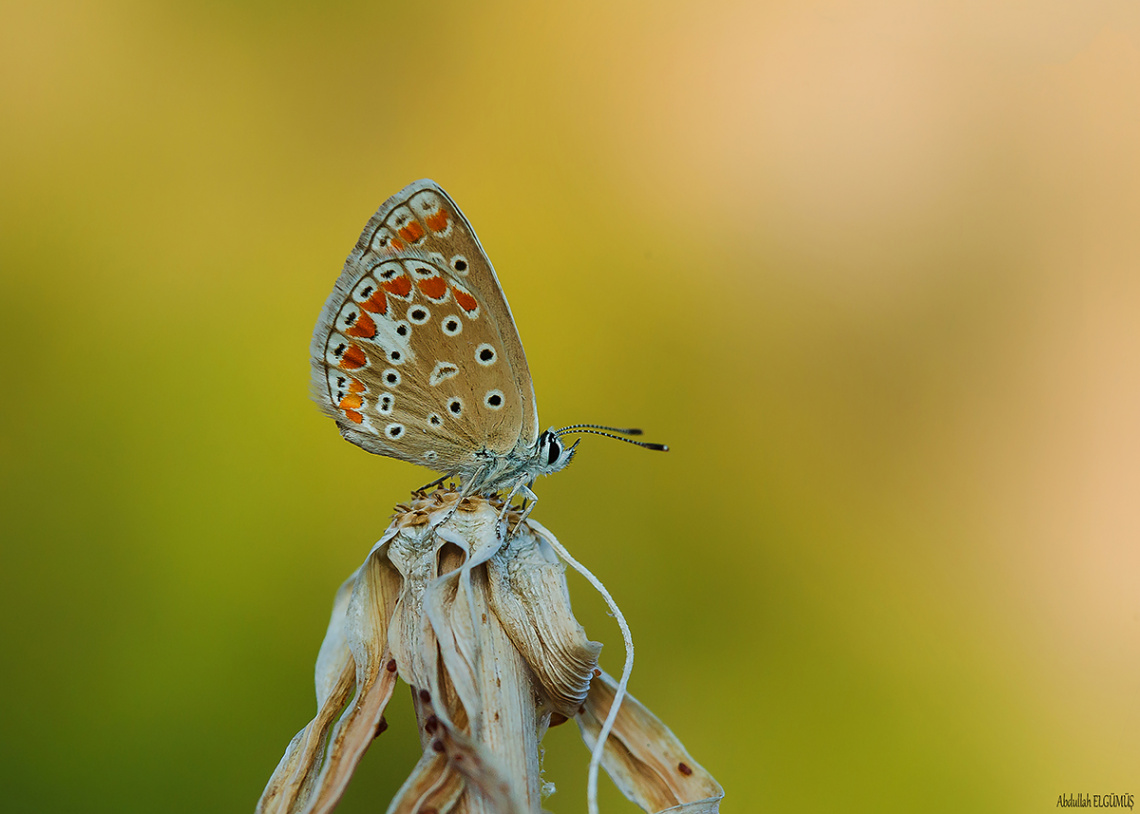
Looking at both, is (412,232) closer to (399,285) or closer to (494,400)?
(399,285)

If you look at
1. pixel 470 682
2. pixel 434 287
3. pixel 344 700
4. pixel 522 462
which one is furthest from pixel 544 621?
pixel 434 287

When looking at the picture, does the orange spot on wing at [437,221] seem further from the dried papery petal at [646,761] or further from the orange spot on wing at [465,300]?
the dried papery petal at [646,761]

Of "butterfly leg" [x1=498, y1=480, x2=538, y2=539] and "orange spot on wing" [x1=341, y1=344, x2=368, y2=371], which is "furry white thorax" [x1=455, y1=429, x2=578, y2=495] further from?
"orange spot on wing" [x1=341, y1=344, x2=368, y2=371]

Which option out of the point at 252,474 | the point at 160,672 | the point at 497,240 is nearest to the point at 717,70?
the point at 497,240

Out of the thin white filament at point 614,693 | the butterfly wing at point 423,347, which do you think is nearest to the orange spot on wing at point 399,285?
the butterfly wing at point 423,347

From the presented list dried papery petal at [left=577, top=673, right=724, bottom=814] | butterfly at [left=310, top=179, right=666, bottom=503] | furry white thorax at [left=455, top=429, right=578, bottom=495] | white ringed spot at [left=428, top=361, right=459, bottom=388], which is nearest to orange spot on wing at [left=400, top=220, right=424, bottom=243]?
butterfly at [left=310, top=179, right=666, bottom=503]
